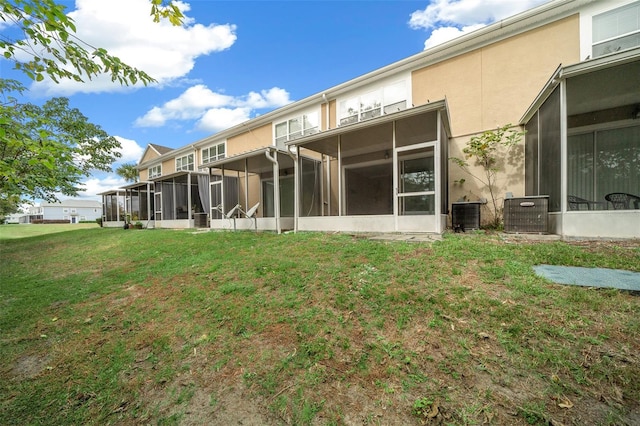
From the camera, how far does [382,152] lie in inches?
375

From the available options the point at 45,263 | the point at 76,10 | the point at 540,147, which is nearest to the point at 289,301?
the point at 76,10

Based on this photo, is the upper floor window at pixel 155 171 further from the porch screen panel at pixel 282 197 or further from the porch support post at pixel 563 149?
the porch support post at pixel 563 149

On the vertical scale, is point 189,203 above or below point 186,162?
below

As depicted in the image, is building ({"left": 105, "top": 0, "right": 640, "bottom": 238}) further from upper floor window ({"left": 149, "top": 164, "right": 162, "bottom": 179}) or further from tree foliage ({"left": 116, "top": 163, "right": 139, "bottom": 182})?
tree foliage ({"left": 116, "top": 163, "right": 139, "bottom": 182})

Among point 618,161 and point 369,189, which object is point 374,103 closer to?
point 369,189

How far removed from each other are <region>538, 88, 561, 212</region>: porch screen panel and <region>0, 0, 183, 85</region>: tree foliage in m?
6.82

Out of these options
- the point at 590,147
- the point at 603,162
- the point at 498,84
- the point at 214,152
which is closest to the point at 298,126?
the point at 214,152

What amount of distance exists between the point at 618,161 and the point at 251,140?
1366cm

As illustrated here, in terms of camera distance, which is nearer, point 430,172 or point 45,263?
point 430,172

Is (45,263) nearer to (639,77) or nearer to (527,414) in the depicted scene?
(527,414)

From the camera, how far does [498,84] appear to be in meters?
7.45

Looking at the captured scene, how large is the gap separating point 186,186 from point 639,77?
17.1 m

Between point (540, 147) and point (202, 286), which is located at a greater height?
point (540, 147)

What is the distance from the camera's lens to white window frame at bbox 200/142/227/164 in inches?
611
